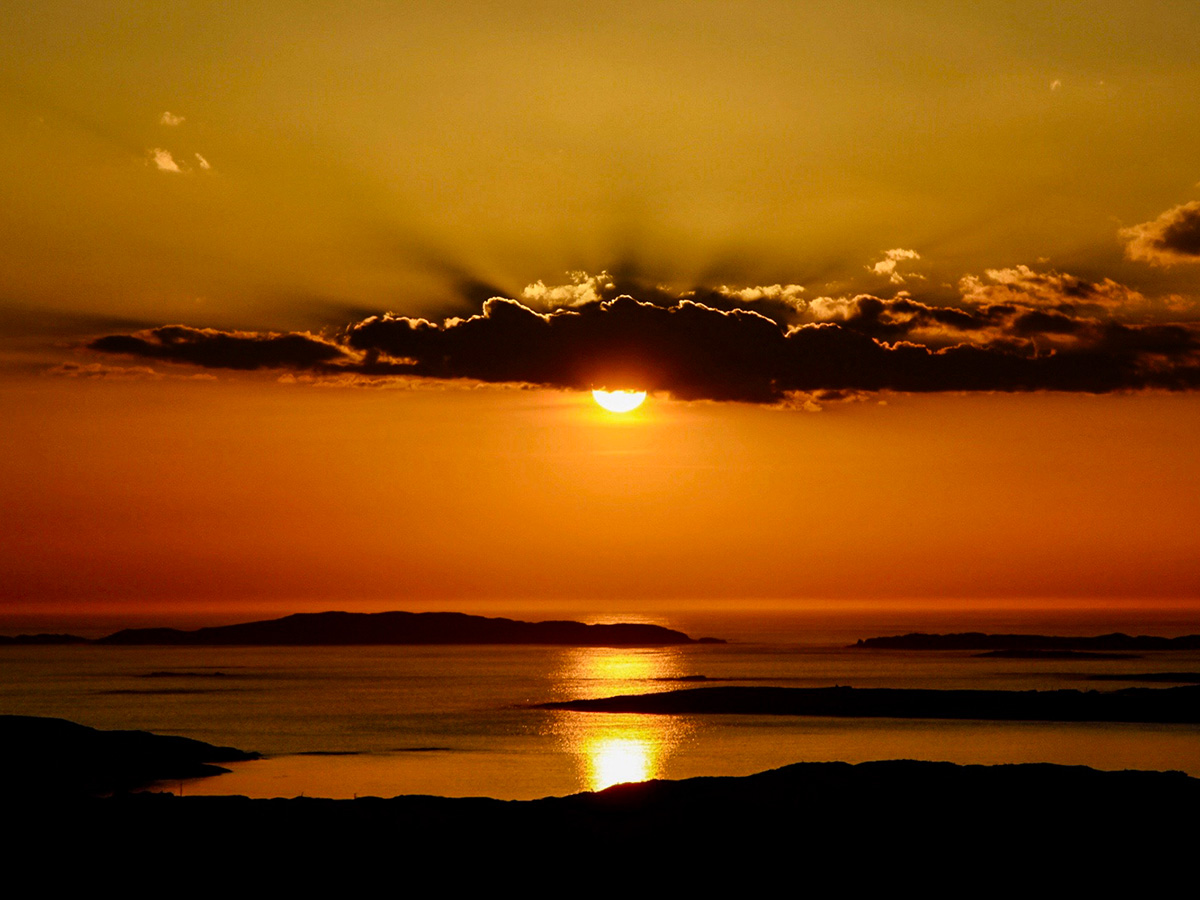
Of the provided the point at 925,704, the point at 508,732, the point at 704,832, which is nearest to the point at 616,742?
the point at 508,732

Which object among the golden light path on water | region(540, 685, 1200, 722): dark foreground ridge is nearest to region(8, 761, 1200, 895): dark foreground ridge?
the golden light path on water

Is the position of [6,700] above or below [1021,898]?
above

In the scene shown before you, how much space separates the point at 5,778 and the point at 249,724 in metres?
51.7

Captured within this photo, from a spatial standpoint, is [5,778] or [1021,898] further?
[5,778]

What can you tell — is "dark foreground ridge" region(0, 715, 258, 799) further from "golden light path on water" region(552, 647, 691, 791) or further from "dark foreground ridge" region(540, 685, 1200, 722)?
"dark foreground ridge" region(540, 685, 1200, 722)

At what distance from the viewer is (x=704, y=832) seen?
97.1ft

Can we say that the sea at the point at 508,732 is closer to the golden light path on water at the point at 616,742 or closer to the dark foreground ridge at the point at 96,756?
the golden light path on water at the point at 616,742

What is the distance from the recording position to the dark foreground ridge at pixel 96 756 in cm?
4894

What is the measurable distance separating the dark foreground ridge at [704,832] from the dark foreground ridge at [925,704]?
55071 millimetres

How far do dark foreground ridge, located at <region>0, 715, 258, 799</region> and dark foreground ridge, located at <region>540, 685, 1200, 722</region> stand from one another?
47.2 meters

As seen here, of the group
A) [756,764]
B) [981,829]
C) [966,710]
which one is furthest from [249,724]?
[981,829]

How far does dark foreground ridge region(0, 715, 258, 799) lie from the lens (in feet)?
161

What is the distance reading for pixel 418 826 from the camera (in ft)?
99.2

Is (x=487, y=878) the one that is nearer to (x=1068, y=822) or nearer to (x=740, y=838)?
(x=740, y=838)
